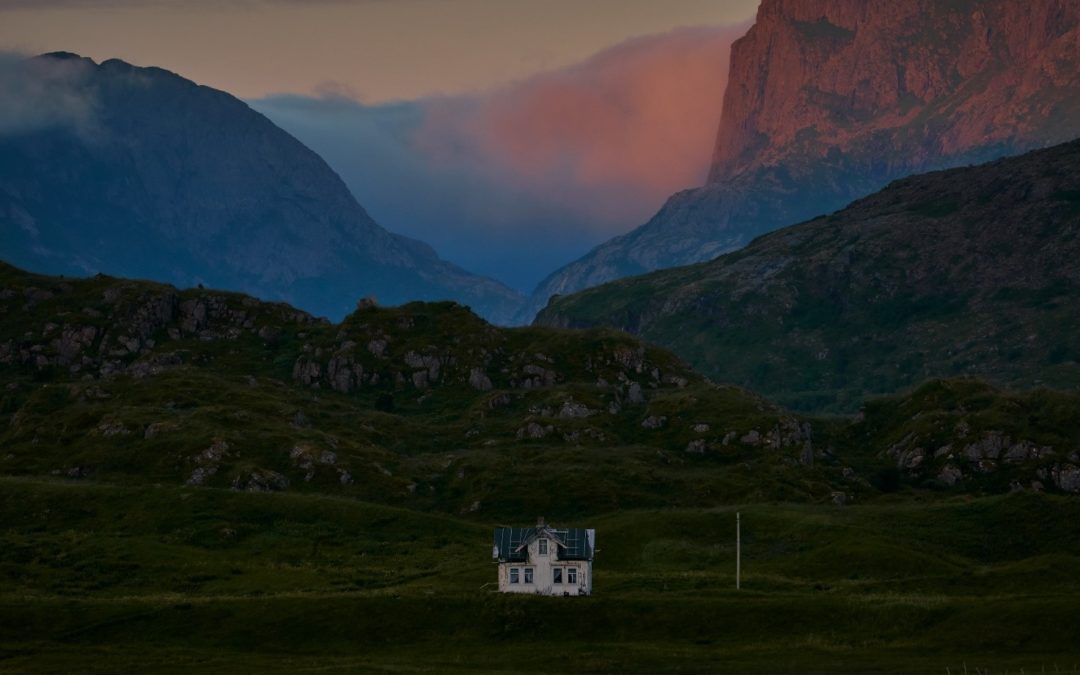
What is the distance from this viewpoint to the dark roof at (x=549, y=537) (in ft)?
472

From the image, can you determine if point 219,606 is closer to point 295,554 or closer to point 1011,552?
point 295,554

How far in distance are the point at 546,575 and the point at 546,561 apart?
56.0 inches

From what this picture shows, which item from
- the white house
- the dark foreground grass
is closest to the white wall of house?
the white house

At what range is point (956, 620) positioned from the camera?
120 m

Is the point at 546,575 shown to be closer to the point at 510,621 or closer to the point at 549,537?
the point at 549,537

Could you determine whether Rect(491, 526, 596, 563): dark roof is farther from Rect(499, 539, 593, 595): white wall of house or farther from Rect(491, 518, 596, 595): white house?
Rect(499, 539, 593, 595): white wall of house

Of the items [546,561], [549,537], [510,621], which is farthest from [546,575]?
[510,621]

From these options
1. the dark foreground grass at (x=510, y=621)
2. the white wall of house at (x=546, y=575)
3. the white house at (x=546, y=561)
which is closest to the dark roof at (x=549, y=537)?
the white house at (x=546, y=561)

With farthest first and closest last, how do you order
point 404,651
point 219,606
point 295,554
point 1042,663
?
point 295,554, point 219,606, point 404,651, point 1042,663

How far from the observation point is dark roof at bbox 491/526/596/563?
472 ft

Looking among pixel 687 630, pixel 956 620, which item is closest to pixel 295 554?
pixel 687 630

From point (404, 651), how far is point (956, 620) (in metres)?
47.0

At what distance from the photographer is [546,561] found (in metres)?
144

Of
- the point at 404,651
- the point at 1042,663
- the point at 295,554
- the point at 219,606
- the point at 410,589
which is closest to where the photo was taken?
the point at 1042,663
